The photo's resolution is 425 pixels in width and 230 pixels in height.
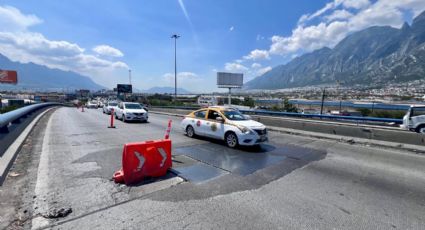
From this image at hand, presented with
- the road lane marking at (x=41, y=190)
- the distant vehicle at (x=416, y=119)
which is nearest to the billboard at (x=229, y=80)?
the distant vehicle at (x=416, y=119)

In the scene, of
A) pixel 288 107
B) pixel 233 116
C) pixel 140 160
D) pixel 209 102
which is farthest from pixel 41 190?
pixel 209 102

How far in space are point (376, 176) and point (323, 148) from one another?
3.46 metres

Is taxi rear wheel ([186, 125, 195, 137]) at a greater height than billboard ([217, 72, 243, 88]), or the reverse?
billboard ([217, 72, 243, 88])

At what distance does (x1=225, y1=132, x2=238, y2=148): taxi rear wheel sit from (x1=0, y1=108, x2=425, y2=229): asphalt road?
3.79ft

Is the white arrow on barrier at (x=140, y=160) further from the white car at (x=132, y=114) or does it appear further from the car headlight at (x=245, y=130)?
the white car at (x=132, y=114)

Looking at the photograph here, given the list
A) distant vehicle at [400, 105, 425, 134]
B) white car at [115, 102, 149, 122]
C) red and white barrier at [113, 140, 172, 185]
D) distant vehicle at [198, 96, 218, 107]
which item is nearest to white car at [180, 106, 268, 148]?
red and white barrier at [113, 140, 172, 185]

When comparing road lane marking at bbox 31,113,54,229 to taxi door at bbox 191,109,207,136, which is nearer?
road lane marking at bbox 31,113,54,229

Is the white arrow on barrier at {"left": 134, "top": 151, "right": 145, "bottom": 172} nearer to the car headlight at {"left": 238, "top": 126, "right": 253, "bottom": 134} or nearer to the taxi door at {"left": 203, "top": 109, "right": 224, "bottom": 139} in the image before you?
the car headlight at {"left": 238, "top": 126, "right": 253, "bottom": 134}

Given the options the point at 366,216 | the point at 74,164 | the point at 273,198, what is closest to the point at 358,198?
the point at 366,216

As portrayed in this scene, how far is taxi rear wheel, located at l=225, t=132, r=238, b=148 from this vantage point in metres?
9.13

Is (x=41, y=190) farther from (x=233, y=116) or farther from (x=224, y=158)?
(x=233, y=116)

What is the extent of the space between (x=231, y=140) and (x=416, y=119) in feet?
39.3

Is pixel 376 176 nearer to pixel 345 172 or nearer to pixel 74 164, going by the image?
pixel 345 172

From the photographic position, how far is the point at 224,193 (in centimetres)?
478
